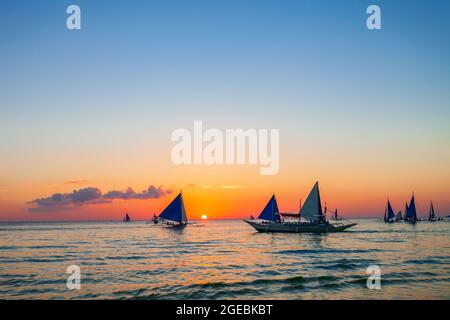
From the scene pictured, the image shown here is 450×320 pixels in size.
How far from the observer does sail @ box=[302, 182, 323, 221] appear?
2773 inches

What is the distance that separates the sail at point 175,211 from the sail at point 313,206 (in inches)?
1481

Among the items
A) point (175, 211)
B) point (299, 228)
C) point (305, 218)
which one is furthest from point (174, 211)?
point (305, 218)

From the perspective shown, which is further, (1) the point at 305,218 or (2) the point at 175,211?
(2) the point at 175,211

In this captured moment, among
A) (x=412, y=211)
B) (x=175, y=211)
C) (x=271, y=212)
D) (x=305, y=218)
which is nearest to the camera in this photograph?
(x=305, y=218)

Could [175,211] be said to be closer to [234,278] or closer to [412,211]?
[234,278]

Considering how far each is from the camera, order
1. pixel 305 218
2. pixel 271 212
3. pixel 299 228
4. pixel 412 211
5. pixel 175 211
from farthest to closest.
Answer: pixel 412 211, pixel 175 211, pixel 271 212, pixel 299 228, pixel 305 218

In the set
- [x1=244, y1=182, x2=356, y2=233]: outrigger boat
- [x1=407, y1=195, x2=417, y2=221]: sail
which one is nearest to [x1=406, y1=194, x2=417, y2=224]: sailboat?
[x1=407, y1=195, x2=417, y2=221]: sail

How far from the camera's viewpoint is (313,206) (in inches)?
2803

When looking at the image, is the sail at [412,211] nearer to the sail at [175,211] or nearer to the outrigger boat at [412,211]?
the outrigger boat at [412,211]

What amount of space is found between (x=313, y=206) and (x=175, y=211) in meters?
42.1

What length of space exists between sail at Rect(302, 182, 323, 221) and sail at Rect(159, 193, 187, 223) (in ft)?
123

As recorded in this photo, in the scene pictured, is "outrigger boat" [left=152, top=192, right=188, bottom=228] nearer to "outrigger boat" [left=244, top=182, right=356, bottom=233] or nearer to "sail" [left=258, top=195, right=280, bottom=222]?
"outrigger boat" [left=244, top=182, right=356, bottom=233]

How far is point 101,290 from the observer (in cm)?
2166

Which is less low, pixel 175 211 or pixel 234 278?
pixel 234 278
